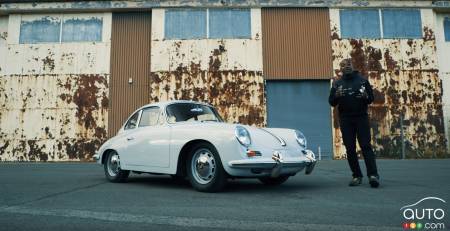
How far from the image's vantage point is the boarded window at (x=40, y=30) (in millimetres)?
15578

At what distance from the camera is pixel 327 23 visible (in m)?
15.2

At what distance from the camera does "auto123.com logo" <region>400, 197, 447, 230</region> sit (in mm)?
2783

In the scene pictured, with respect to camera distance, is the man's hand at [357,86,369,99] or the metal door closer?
the man's hand at [357,86,369,99]

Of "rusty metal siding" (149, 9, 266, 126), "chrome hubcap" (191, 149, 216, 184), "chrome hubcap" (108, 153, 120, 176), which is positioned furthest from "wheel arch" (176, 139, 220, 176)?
"rusty metal siding" (149, 9, 266, 126)

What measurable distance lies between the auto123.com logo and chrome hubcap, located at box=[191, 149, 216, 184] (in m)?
2.19

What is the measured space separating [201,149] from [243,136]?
63 centimetres

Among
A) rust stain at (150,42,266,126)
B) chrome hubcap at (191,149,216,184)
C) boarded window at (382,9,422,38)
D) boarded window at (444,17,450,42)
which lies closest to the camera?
chrome hubcap at (191,149,216,184)

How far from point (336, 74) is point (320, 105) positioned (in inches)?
57.1

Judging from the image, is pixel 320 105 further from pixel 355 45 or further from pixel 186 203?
pixel 186 203

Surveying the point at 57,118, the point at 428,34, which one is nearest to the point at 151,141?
the point at 57,118

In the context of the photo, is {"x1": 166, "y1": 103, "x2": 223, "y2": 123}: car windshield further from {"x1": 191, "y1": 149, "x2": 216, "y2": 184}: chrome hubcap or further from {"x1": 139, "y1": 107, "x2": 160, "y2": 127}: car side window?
{"x1": 191, "y1": 149, "x2": 216, "y2": 184}: chrome hubcap

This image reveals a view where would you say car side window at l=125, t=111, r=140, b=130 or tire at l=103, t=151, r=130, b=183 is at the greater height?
car side window at l=125, t=111, r=140, b=130

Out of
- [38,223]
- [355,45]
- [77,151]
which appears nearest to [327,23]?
[355,45]

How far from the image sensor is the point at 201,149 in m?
4.73
